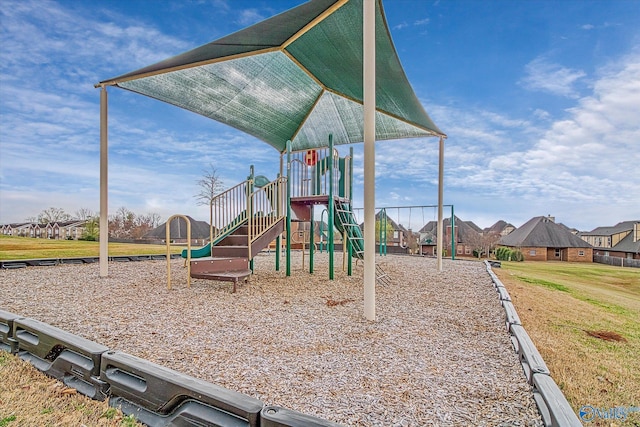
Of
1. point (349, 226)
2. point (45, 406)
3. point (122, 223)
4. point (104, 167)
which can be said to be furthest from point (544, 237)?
point (122, 223)

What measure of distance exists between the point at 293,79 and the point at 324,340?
5890 mm

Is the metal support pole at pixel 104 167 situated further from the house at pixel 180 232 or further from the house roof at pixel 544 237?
the house roof at pixel 544 237

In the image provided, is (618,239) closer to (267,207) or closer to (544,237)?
(544,237)

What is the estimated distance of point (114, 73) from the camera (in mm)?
6246

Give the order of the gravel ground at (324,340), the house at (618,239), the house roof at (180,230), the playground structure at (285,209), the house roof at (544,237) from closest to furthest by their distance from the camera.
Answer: the gravel ground at (324,340) < the playground structure at (285,209) < the house roof at (180,230) < the house at (618,239) < the house roof at (544,237)

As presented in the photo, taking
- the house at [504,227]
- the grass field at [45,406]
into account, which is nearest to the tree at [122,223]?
the grass field at [45,406]

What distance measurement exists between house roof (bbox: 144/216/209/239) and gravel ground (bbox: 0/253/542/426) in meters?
20.7

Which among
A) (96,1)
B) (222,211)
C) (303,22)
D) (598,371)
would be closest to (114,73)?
(96,1)

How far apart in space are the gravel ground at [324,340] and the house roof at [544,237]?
26.9 meters

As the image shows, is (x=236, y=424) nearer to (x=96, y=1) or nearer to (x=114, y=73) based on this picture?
(x=114, y=73)

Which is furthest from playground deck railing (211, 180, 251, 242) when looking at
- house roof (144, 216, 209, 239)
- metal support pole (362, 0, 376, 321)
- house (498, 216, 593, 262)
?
house (498, 216, 593, 262)

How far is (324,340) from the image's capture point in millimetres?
2863

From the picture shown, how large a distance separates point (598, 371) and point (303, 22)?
5.23m

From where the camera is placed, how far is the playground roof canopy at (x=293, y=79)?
4688 mm
